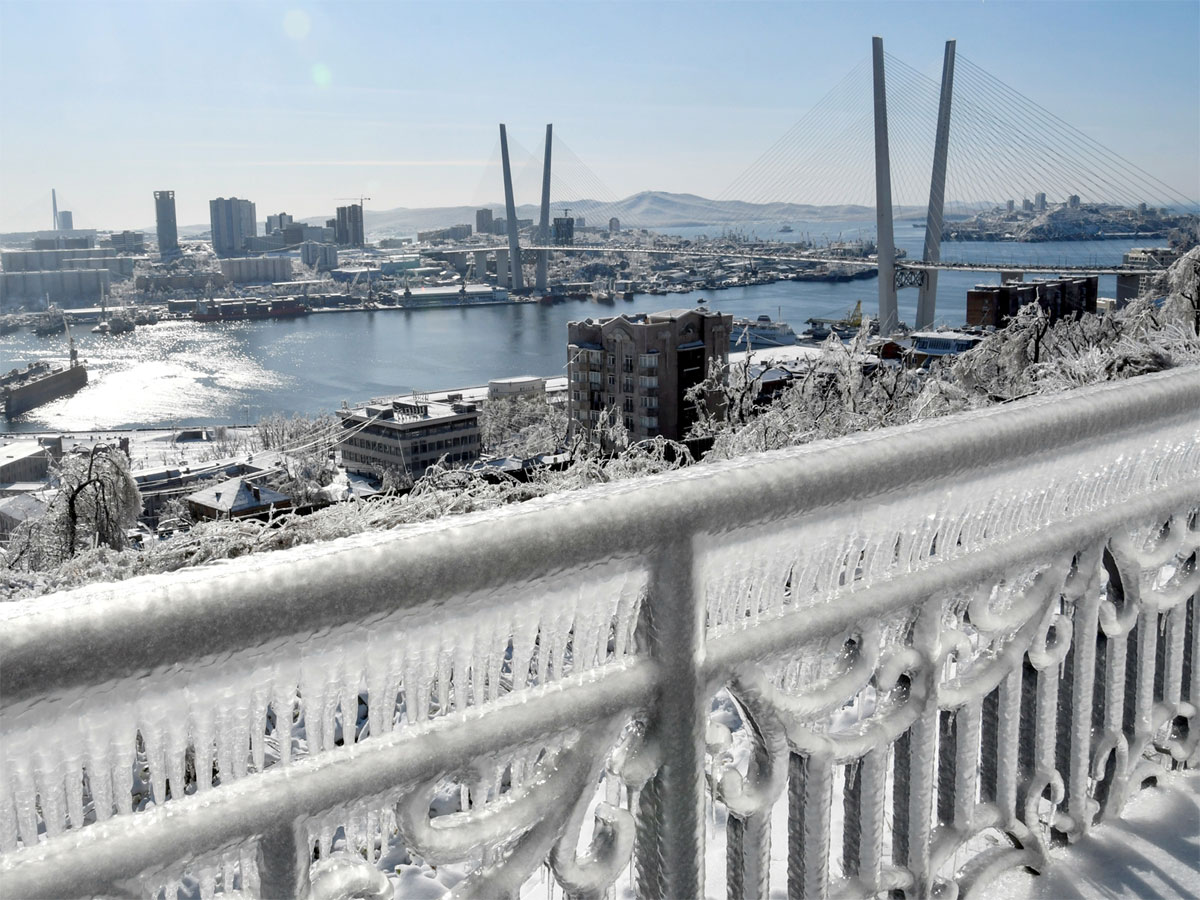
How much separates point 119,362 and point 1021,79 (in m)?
16.4

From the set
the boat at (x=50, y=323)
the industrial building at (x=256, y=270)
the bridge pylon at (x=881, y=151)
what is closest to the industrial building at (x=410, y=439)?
the bridge pylon at (x=881, y=151)

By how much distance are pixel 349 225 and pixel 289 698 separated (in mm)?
33823

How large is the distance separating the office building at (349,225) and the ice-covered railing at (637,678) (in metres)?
33.2

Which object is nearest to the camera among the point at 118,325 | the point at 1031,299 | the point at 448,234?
the point at 1031,299

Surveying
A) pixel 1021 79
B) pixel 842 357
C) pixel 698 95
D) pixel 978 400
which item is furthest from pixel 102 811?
pixel 698 95

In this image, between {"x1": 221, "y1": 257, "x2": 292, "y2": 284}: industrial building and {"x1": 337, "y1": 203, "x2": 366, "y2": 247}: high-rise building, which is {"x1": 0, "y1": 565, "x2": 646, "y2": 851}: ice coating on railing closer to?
{"x1": 221, "y1": 257, "x2": 292, "y2": 284}: industrial building

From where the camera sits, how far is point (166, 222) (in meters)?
28.9

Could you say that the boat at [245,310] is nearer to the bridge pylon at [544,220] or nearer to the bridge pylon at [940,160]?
the bridge pylon at [544,220]

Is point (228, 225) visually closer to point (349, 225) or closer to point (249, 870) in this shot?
point (349, 225)

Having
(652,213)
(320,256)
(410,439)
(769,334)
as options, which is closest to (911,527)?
(410,439)

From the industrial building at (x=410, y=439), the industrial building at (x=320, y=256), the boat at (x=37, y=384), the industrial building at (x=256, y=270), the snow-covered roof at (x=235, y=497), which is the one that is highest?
the industrial building at (x=320, y=256)

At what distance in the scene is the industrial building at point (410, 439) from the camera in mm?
7902

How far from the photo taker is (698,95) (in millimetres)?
22422

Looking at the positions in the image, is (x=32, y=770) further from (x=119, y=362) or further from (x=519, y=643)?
(x=119, y=362)
